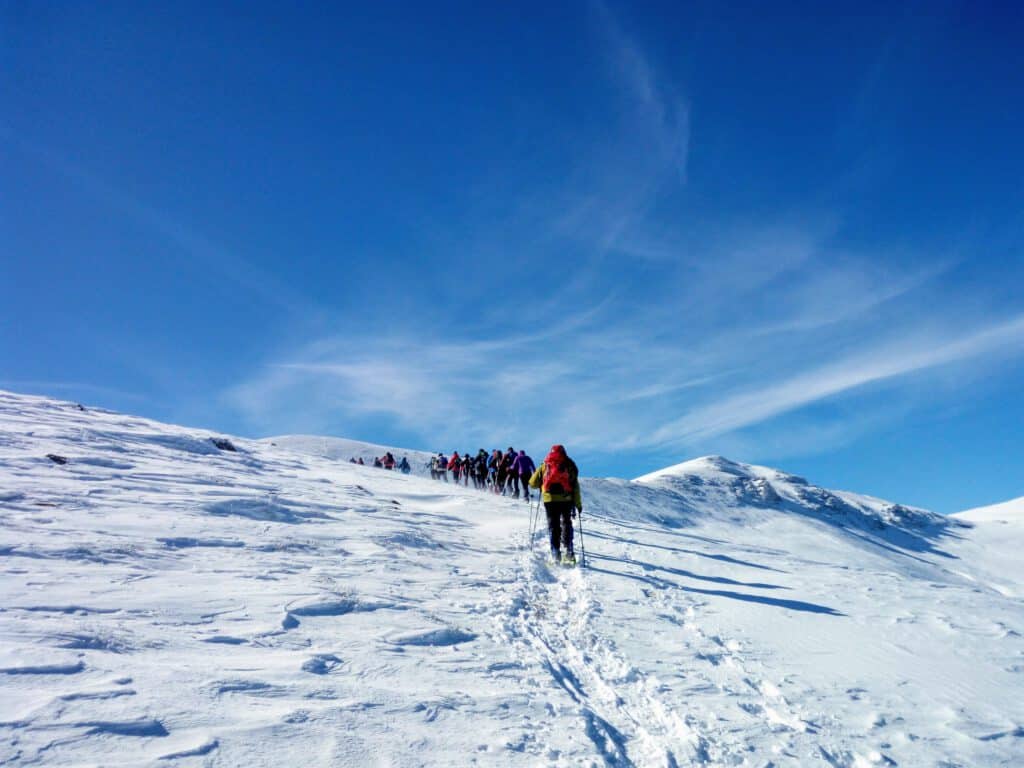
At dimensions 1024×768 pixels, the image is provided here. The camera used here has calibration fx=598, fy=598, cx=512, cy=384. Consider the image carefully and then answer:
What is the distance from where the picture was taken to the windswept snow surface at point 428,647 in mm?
3973

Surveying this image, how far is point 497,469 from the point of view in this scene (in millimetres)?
25688

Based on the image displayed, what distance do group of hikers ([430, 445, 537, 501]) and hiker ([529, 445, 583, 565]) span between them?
799 centimetres

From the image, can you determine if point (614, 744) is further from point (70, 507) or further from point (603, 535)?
point (603, 535)

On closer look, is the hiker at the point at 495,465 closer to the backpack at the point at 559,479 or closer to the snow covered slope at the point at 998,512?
the backpack at the point at 559,479

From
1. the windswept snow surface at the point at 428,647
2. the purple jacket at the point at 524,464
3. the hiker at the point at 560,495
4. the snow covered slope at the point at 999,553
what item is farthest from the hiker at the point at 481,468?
the snow covered slope at the point at 999,553

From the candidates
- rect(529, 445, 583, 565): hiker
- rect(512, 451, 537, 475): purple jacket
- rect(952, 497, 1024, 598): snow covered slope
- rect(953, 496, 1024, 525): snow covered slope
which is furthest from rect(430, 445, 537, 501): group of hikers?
rect(953, 496, 1024, 525): snow covered slope

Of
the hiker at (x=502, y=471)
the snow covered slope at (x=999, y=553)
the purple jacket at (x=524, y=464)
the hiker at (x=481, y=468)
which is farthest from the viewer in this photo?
the snow covered slope at (x=999, y=553)

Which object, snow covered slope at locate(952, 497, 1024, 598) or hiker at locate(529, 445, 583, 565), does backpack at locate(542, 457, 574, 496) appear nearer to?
hiker at locate(529, 445, 583, 565)

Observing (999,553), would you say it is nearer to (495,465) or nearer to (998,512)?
(998,512)

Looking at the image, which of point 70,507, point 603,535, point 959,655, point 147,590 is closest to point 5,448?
point 70,507

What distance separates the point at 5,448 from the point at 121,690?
12.0 metres

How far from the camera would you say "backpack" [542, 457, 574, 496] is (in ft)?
34.8

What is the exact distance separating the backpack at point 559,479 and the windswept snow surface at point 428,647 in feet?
4.57

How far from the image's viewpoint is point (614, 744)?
440 centimetres
